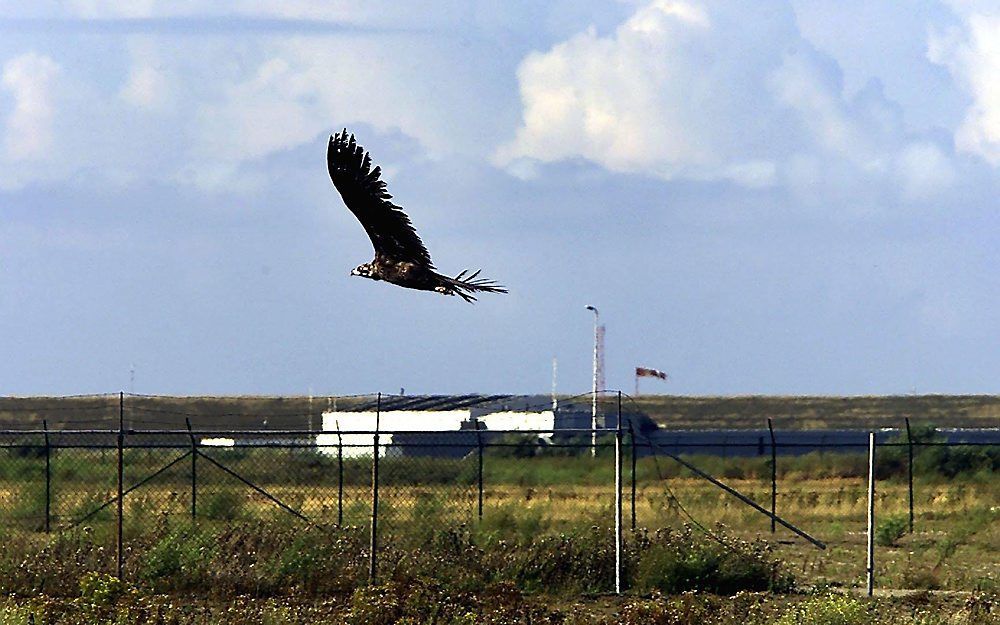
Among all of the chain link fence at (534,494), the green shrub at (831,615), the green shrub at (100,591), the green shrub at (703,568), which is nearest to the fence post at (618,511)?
the chain link fence at (534,494)

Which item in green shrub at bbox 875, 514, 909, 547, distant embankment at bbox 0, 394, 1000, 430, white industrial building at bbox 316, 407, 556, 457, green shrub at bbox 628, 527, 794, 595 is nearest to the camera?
green shrub at bbox 628, 527, 794, 595

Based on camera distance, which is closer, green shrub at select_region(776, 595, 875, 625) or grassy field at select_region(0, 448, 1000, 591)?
green shrub at select_region(776, 595, 875, 625)

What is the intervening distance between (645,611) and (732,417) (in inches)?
2770

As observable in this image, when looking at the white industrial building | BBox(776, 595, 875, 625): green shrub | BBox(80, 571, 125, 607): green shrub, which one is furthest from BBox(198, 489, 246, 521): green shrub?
the white industrial building

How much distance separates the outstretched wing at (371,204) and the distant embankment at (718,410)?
172ft

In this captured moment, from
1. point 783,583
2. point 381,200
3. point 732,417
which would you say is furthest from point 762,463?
point 732,417

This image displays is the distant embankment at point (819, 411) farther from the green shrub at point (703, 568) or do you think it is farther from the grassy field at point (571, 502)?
the green shrub at point (703, 568)

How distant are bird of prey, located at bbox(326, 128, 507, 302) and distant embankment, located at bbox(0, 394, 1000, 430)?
5237 centimetres

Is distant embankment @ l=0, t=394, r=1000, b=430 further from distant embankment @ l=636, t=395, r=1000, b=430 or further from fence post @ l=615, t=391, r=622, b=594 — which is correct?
fence post @ l=615, t=391, r=622, b=594

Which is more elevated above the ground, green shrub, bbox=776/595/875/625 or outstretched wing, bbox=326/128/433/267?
outstretched wing, bbox=326/128/433/267

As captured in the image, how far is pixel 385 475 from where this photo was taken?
37.2 meters

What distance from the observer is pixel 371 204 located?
15.8 m

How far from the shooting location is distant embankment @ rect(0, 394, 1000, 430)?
240ft

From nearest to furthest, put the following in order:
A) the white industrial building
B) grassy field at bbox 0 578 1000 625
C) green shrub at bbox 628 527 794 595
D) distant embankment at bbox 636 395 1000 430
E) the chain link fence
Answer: grassy field at bbox 0 578 1000 625, green shrub at bbox 628 527 794 595, the chain link fence, the white industrial building, distant embankment at bbox 636 395 1000 430
